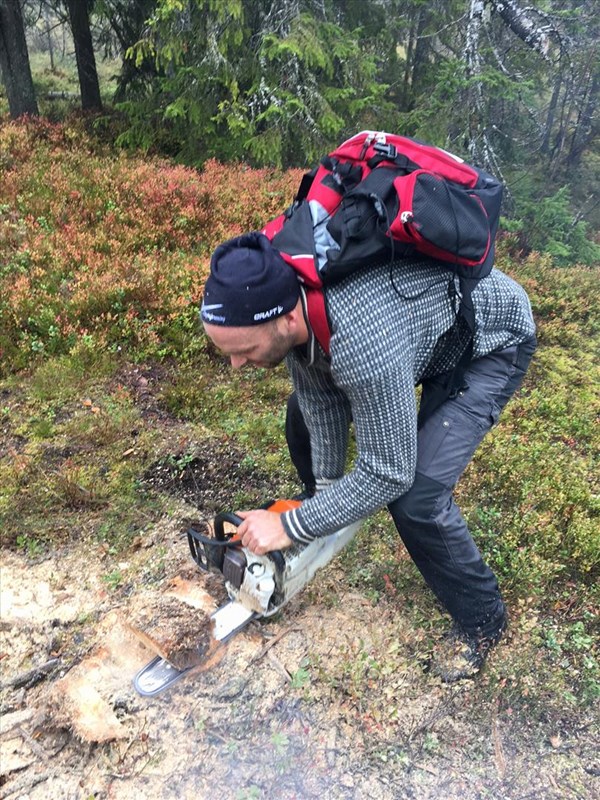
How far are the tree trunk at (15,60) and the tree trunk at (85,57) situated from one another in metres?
1.07

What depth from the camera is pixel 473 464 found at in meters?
4.32

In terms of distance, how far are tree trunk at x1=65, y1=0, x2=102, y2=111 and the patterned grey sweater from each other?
1112 centimetres

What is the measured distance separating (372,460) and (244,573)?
89 centimetres

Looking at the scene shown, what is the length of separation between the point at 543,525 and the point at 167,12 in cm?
741

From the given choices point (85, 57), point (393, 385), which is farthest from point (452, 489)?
point (85, 57)

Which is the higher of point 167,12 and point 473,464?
point 167,12

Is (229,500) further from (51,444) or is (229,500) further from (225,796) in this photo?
(225,796)

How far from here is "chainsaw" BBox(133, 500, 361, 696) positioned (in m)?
2.62

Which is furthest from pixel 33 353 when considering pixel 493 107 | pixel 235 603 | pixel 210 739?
pixel 493 107

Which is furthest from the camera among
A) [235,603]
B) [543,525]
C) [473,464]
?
[473,464]

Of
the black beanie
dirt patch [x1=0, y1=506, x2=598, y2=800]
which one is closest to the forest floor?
dirt patch [x1=0, y1=506, x2=598, y2=800]

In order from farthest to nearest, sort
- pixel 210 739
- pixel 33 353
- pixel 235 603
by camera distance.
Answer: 1. pixel 33 353
2. pixel 235 603
3. pixel 210 739

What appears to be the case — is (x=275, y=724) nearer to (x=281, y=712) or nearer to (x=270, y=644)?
(x=281, y=712)

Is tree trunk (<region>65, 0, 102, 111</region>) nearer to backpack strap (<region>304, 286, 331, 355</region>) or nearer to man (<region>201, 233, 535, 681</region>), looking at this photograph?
man (<region>201, 233, 535, 681</region>)
